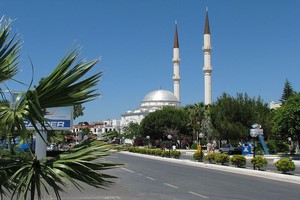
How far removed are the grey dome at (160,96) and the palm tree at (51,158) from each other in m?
127

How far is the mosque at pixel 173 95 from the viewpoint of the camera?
330ft

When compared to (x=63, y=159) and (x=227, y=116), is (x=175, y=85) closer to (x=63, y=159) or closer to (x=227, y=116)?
(x=227, y=116)

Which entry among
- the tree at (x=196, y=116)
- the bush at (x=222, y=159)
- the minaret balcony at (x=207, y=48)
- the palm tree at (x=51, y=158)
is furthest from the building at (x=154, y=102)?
the palm tree at (x=51, y=158)

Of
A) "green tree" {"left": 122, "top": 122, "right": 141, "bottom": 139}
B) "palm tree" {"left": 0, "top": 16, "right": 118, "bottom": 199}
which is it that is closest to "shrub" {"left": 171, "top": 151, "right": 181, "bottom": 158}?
"palm tree" {"left": 0, "top": 16, "right": 118, "bottom": 199}

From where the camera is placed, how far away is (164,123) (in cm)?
9156

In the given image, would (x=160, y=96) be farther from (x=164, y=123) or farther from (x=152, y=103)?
(x=164, y=123)

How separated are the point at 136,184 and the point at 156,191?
2.99m

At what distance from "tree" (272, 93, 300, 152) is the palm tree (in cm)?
4115

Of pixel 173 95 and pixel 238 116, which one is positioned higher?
pixel 173 95

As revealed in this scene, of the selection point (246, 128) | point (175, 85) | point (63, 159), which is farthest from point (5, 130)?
point (175, 85)

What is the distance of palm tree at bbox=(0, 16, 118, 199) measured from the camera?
13.5ft

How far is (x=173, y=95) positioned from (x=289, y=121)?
9102 centimetres

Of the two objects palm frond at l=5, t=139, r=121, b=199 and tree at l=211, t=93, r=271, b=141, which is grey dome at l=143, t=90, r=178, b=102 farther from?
palm frond at l=5, t=139, r=121, b=199

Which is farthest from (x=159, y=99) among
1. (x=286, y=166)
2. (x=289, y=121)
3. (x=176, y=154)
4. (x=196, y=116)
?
(x=286, y=166)
